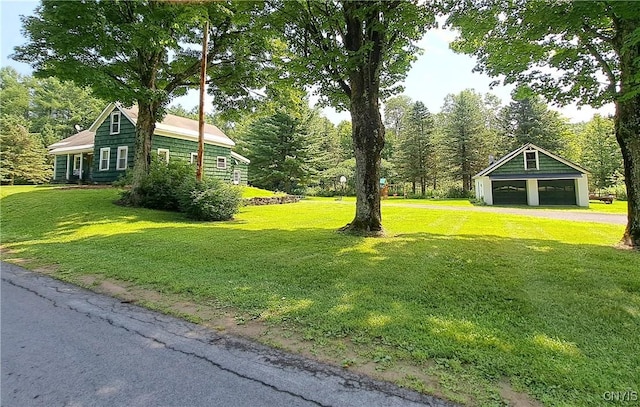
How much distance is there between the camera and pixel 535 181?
23.1 m

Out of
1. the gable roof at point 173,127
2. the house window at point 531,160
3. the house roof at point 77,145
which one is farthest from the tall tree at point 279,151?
the house window at point 531,160

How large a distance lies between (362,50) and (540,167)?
72.2 ft

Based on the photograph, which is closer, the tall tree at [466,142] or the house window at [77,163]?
the house window at [77,163]

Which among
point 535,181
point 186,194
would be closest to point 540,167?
point 535,181

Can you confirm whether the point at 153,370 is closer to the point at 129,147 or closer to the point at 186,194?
the point at 186,194

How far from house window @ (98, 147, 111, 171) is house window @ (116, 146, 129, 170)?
1031 mm

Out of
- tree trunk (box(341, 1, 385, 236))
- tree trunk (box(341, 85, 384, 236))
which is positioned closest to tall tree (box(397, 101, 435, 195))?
tree trunk (box(341, 1, 385, 236))

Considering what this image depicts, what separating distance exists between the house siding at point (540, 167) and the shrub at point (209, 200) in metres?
20.7

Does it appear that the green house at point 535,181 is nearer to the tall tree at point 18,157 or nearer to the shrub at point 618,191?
the shrub at point 618,191

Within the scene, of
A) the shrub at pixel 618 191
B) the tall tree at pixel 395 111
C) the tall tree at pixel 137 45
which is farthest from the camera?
the tall tree at pixel 395 111

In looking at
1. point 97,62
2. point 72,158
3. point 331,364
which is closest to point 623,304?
point 331,364

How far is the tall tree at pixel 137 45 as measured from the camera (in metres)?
10.5

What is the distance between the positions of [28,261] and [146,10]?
9.28m

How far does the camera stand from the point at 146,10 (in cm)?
1117
